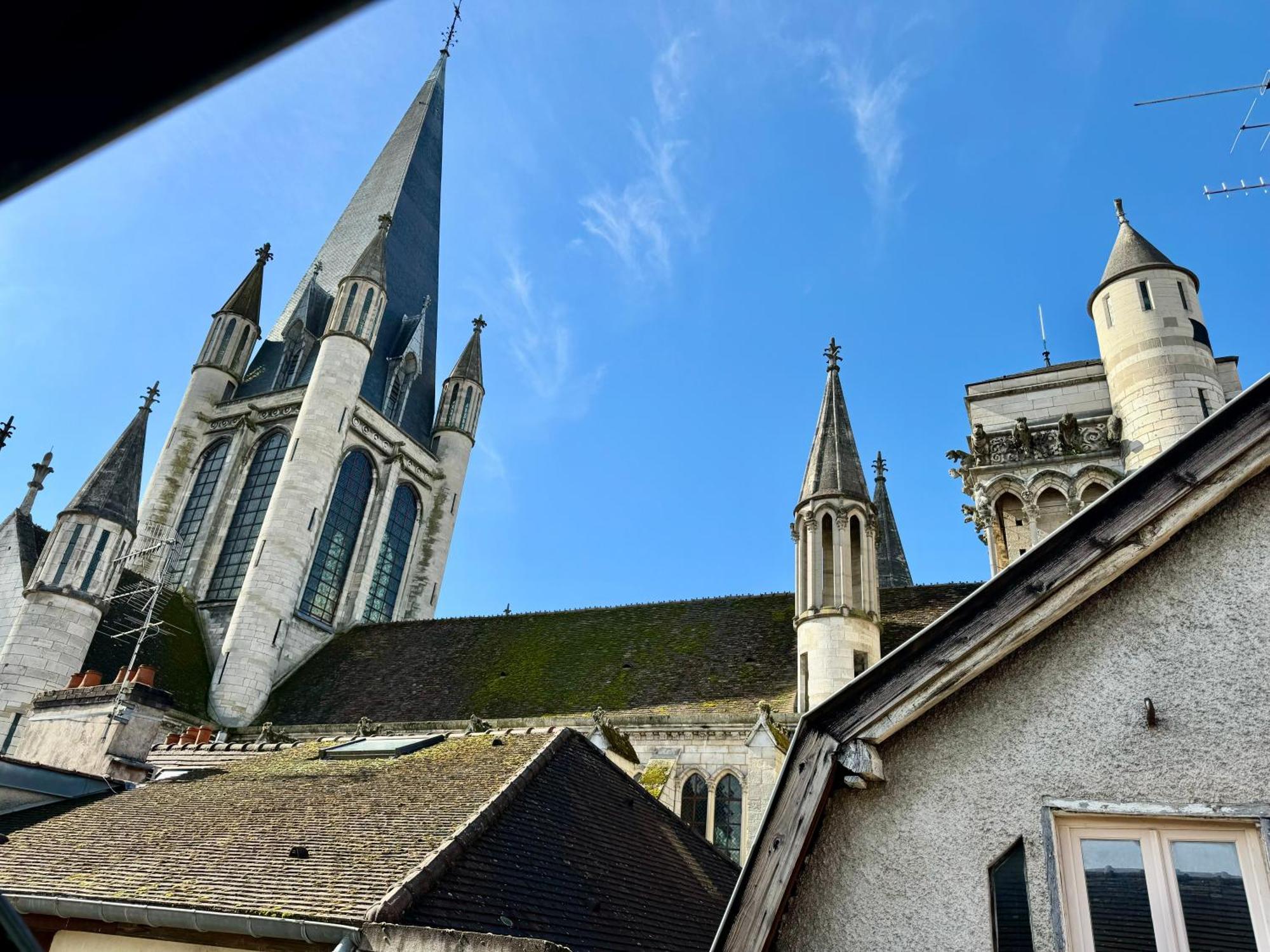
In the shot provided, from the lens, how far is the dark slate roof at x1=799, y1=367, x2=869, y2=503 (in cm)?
1919

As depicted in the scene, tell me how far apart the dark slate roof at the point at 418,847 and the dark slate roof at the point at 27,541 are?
13310mm

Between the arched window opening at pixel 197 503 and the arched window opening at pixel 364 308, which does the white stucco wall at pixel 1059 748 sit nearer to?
the arched window opening at pixel 197 503

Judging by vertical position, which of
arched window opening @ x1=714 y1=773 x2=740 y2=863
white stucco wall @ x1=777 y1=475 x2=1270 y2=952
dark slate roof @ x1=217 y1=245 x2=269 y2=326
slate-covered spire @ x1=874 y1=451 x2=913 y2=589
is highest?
dark slate roof @ x1=217 y1=245 x2=269 y2=326

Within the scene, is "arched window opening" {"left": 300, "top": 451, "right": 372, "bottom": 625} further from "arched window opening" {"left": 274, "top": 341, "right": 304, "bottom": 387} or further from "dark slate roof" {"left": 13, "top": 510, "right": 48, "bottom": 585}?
"dark slate roof" {"left": 13, "top": 510, "right": 48, "bottom": 585}

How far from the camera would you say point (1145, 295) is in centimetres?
1606

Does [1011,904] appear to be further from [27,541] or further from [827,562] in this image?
[27,541]

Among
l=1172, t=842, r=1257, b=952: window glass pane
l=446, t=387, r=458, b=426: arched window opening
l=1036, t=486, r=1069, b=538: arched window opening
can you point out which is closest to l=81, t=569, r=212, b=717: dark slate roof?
l=446, t=387, r=458, b=426: arched window opening

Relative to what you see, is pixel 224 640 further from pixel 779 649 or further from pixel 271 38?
pixel 271 38

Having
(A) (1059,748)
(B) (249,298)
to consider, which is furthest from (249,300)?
(A) (1059,748)

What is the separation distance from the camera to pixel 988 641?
4.53 meters

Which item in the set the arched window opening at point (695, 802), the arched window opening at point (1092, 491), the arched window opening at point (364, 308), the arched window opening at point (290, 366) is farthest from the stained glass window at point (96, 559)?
the arched window opening at point (1092, 491)

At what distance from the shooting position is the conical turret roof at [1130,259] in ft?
53.2

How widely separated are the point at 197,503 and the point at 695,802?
21.6 m

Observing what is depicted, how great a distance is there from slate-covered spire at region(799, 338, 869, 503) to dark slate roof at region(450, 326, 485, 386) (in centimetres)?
1968
